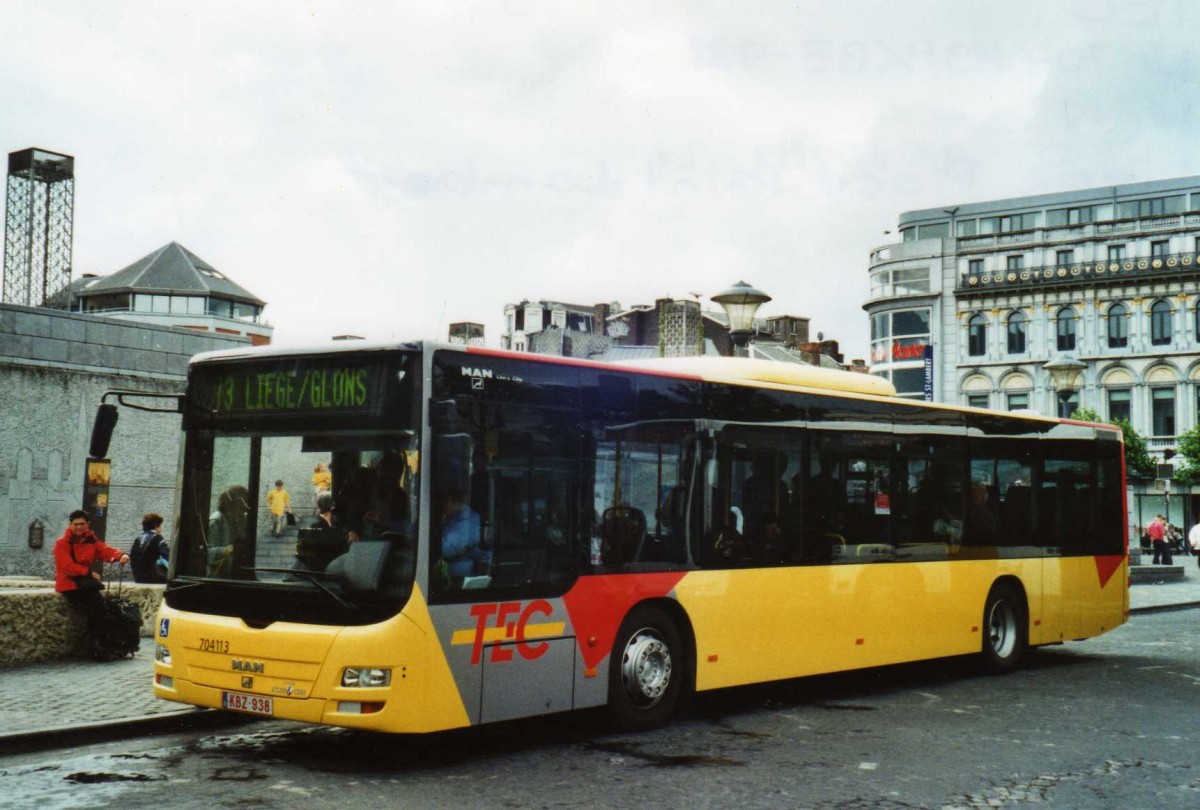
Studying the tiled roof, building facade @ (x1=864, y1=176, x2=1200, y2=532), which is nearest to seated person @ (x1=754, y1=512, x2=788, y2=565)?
building facade @ (x1=864, y1=176, x2=1200, y2=532)

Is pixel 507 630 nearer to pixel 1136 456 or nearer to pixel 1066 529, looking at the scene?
pixel 1066 529

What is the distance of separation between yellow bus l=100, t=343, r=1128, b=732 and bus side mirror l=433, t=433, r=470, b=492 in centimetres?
2

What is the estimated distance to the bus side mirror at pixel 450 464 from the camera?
26.2ft

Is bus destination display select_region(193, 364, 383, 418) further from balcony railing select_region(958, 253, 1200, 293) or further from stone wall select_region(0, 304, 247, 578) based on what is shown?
balcony railing select_region(958, 253, 1200, 293)

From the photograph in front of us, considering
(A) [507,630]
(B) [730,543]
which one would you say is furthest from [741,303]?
(A) [507,630]

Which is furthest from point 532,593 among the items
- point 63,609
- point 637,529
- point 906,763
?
point 63,609

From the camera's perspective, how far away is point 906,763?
866 cm

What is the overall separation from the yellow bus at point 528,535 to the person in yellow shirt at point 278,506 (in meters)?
0.06

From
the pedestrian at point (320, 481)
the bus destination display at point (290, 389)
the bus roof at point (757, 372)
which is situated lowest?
the pedestrian at point (320, 481)

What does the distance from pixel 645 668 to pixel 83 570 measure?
5710 mm

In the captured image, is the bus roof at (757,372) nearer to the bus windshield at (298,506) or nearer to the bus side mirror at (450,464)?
the bus side mirror at (450,464)

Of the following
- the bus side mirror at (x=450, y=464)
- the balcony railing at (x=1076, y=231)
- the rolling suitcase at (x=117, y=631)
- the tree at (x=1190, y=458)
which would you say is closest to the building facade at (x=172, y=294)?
the balcony railing at (x=1076, y=231)

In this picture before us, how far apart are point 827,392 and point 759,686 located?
295 centimetres

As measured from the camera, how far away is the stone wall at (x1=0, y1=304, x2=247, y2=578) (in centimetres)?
1738
